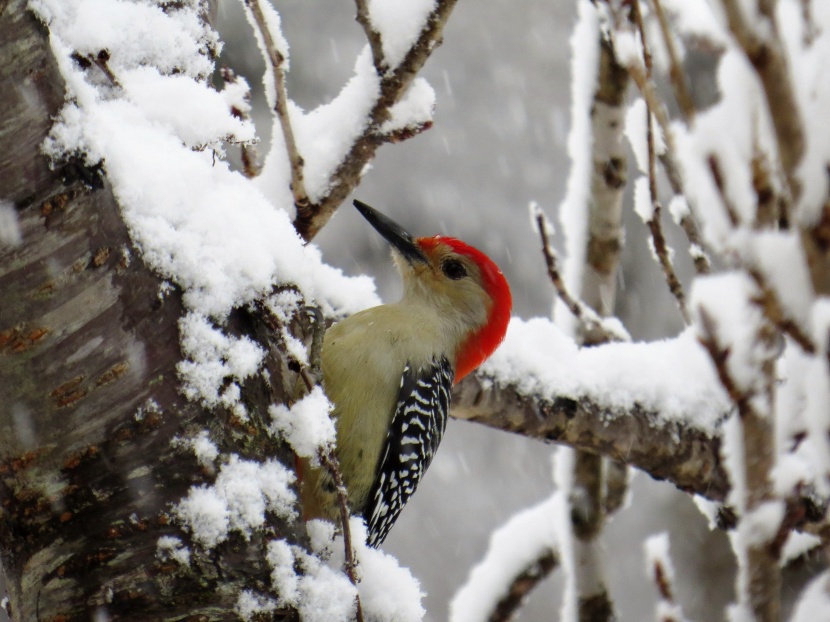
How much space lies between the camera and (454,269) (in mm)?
3998

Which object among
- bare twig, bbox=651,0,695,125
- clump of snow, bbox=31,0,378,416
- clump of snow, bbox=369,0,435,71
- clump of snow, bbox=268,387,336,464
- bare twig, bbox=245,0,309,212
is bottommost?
clump of snow, bbox=268,387,336,464

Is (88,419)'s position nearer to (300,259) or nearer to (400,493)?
(300,259)

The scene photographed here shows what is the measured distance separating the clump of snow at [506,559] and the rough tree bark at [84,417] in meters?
2.78

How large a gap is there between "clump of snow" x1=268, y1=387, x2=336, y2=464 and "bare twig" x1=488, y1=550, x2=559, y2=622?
2.60m

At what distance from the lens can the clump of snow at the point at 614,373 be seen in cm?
337

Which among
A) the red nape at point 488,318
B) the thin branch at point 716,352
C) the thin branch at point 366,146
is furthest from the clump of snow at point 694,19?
the thin branch at point 716,352

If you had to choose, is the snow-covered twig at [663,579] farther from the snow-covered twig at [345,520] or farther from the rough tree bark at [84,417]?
the rough tree bark at [84,417]

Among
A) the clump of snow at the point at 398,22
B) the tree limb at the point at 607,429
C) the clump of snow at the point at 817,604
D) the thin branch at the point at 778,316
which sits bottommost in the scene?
the clump of snow at the point at 817,604

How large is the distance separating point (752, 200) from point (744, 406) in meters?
0.26

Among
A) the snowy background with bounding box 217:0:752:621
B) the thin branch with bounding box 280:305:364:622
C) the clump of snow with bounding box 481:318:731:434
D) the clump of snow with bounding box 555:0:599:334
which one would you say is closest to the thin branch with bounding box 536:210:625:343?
the clump of snow with bounding box 481:318:731:434

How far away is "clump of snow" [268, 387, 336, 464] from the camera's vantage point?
1.85 metres

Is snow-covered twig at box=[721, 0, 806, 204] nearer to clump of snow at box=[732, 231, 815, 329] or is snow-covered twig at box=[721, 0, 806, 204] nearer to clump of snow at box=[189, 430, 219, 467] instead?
clump of snow at box=[732, 231, 815, 329]

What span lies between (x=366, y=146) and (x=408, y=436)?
3.67 feet

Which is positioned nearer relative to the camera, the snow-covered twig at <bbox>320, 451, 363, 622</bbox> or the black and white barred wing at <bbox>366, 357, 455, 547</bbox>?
the snow-covered twig at <bbox>320, 451, 363, 622</bbox>
